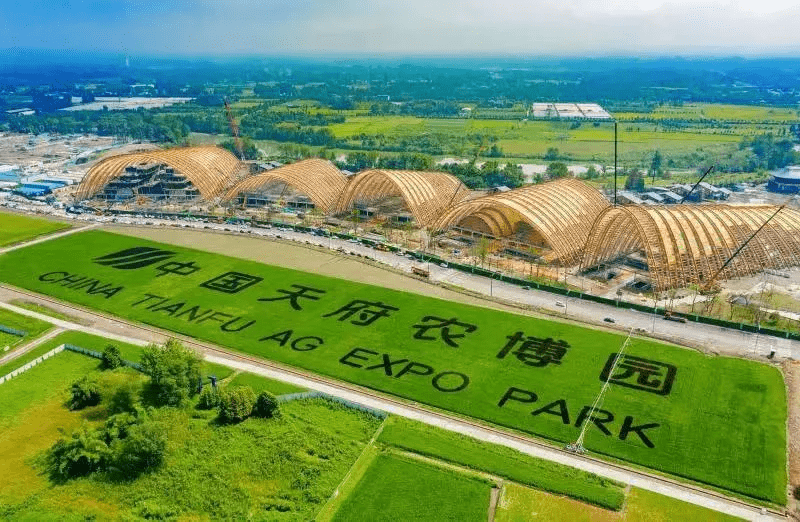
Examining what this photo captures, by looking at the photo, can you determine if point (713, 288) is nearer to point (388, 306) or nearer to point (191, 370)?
point (388, 306)

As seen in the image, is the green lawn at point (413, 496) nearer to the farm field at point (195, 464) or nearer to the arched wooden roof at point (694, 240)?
the farm field at point (195, 464)

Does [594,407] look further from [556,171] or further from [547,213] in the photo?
[556,171]

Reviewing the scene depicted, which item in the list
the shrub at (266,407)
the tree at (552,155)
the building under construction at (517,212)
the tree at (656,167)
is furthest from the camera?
the tree at (552,155)

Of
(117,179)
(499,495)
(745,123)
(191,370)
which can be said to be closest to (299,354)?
(191,370)

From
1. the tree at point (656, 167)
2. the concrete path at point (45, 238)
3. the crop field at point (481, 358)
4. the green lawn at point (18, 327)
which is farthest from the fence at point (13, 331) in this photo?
the tree at point (656, 167)

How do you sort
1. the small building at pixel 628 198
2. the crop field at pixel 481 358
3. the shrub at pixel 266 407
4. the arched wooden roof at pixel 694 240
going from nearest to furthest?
the crop field at pixel 481 358, the shrub at pixel 266 407, the arched wooden roof at pixel 694 240, the small building at pixel 628 198
